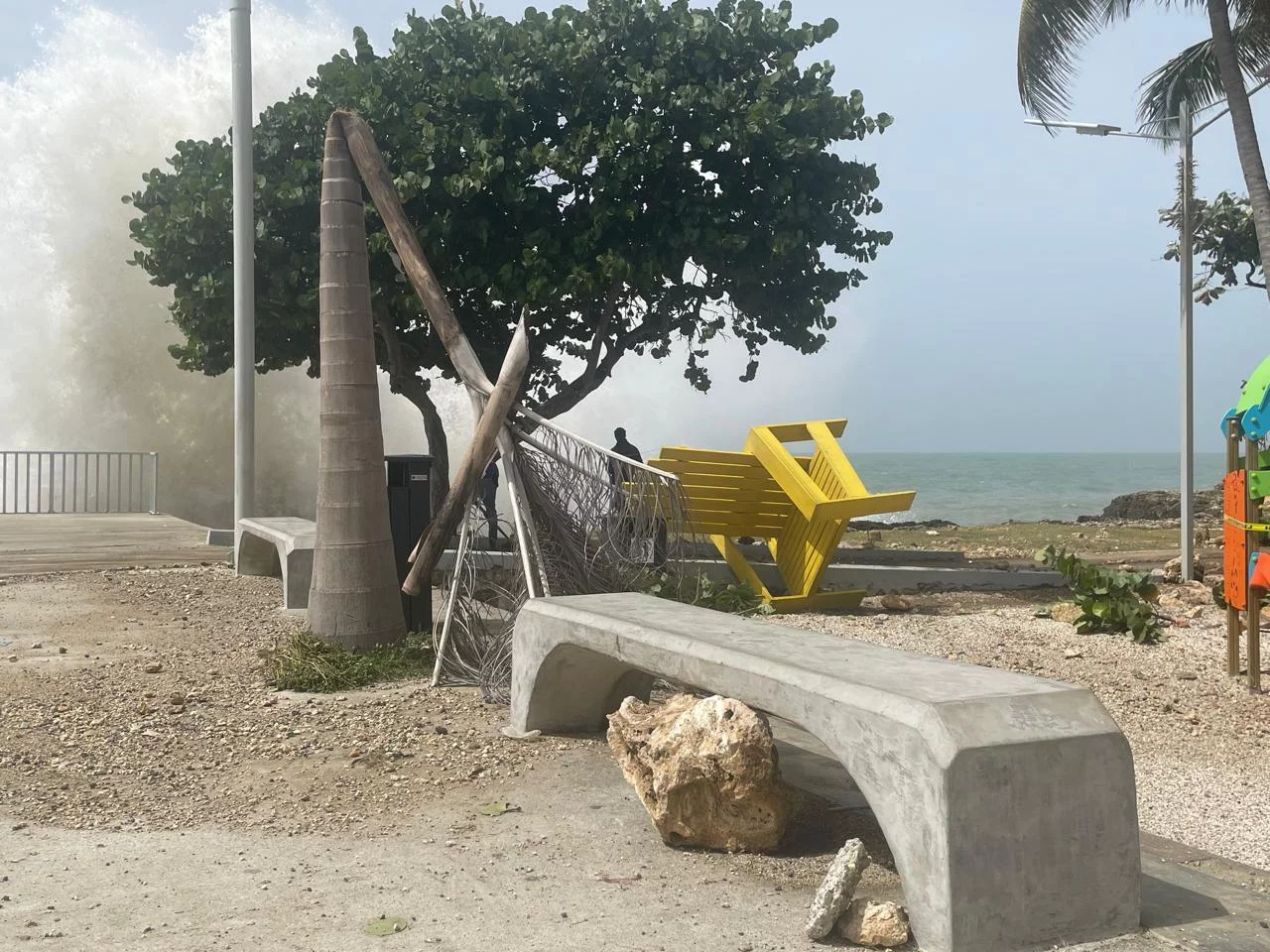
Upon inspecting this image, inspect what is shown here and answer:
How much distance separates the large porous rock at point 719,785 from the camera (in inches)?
164

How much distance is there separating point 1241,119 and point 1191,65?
3321 mm

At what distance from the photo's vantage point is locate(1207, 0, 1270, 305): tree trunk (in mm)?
14586

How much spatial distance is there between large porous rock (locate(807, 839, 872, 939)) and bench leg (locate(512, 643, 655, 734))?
7.29ft

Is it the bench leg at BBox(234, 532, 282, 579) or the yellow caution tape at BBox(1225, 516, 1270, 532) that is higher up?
the yellow caution tape at BBox(1225, 516, 1270, 532)

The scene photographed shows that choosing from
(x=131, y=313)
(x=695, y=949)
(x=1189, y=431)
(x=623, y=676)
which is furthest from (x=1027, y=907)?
(x=131, y=313)

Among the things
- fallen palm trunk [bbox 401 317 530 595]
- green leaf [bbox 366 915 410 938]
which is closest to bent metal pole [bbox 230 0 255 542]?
fallen palm trunk [bbox 401 317 530 595]

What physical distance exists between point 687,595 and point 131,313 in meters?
32.3

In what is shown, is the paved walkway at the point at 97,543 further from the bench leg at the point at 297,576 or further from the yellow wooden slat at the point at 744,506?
the yellow wooden slat at the point at 744,506

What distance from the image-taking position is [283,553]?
10.4 metres

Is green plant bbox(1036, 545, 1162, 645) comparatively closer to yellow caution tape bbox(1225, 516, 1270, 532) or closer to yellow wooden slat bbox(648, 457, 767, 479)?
yellow caution tape bbox(1225, 516, 1270, 532)

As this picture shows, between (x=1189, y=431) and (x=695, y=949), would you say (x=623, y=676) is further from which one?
(x=1189, y=431)

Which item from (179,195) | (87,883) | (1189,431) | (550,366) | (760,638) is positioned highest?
(179,195)

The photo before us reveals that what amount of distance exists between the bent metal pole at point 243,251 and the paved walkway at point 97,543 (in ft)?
4.09

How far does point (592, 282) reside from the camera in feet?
49.3
